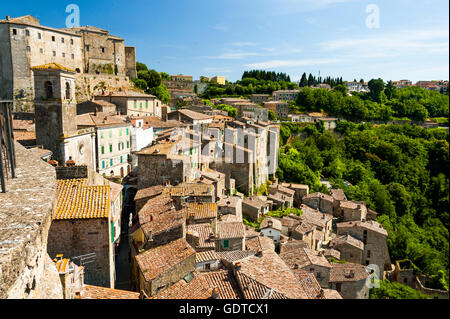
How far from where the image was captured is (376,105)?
76.8 m

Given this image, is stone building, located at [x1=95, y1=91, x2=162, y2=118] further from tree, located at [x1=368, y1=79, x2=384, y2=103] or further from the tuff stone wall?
tree, located at [x1=368, y1=79, x2=384, y2=103]

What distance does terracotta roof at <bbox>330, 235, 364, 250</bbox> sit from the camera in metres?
26.1

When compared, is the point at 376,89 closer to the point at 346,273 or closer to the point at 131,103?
the point at 131,103

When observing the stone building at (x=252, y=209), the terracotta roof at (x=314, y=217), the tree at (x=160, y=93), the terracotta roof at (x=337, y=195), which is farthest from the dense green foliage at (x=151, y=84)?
the terracotta roof at (x=314, y=217)

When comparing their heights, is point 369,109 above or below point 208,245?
above

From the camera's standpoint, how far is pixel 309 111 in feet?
247

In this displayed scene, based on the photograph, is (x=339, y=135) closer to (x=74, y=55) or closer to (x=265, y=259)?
(x=74, y=55)

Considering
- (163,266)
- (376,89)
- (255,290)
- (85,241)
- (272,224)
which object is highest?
(376,89)

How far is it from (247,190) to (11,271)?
27050 mm

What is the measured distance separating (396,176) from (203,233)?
4321cm

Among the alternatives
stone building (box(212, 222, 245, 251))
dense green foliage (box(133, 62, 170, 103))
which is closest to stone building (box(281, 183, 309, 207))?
stone building (box(212, 222, 245, 251))

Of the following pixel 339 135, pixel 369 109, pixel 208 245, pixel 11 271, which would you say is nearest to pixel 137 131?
pixel 208 245

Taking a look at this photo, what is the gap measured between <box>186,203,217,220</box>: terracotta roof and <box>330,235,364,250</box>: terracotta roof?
15.7 m

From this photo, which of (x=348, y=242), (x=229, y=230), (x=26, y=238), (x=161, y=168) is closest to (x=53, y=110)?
(x=161, y=168)
